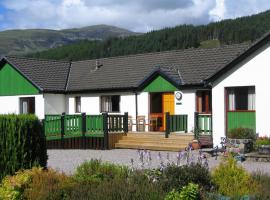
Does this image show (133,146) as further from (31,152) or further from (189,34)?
(189,34)

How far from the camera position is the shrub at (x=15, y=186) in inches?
337

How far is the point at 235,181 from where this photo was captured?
28.0 feet

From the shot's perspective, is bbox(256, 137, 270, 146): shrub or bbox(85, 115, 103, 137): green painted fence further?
bbox(85, 115, 103, 137): green painted fence

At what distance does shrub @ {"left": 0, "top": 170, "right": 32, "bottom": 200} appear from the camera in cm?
855

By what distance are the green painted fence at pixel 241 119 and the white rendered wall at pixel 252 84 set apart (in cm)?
24

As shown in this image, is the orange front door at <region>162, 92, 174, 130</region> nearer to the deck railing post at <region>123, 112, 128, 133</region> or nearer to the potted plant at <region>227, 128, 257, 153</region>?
the deck railing post at <region>123, 112, 128, 133</region>

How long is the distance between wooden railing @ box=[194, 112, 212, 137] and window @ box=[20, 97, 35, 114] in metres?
12.7

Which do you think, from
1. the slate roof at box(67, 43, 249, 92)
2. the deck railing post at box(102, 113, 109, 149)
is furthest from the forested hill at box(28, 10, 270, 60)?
the deck railing post at box(102, 113, 109, 149)

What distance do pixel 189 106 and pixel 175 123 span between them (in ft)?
5.92

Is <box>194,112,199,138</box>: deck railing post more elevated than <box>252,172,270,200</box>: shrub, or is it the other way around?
<box>194,112,199,138</box>: deck railing post

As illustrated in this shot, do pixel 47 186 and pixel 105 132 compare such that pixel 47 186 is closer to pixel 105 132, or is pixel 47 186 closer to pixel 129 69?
pixel 105 132

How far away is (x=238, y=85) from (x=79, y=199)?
15.9 metres

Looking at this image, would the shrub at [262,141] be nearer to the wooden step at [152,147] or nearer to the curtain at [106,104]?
the wooden step at [152,147]

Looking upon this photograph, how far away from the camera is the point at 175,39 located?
101 meters
